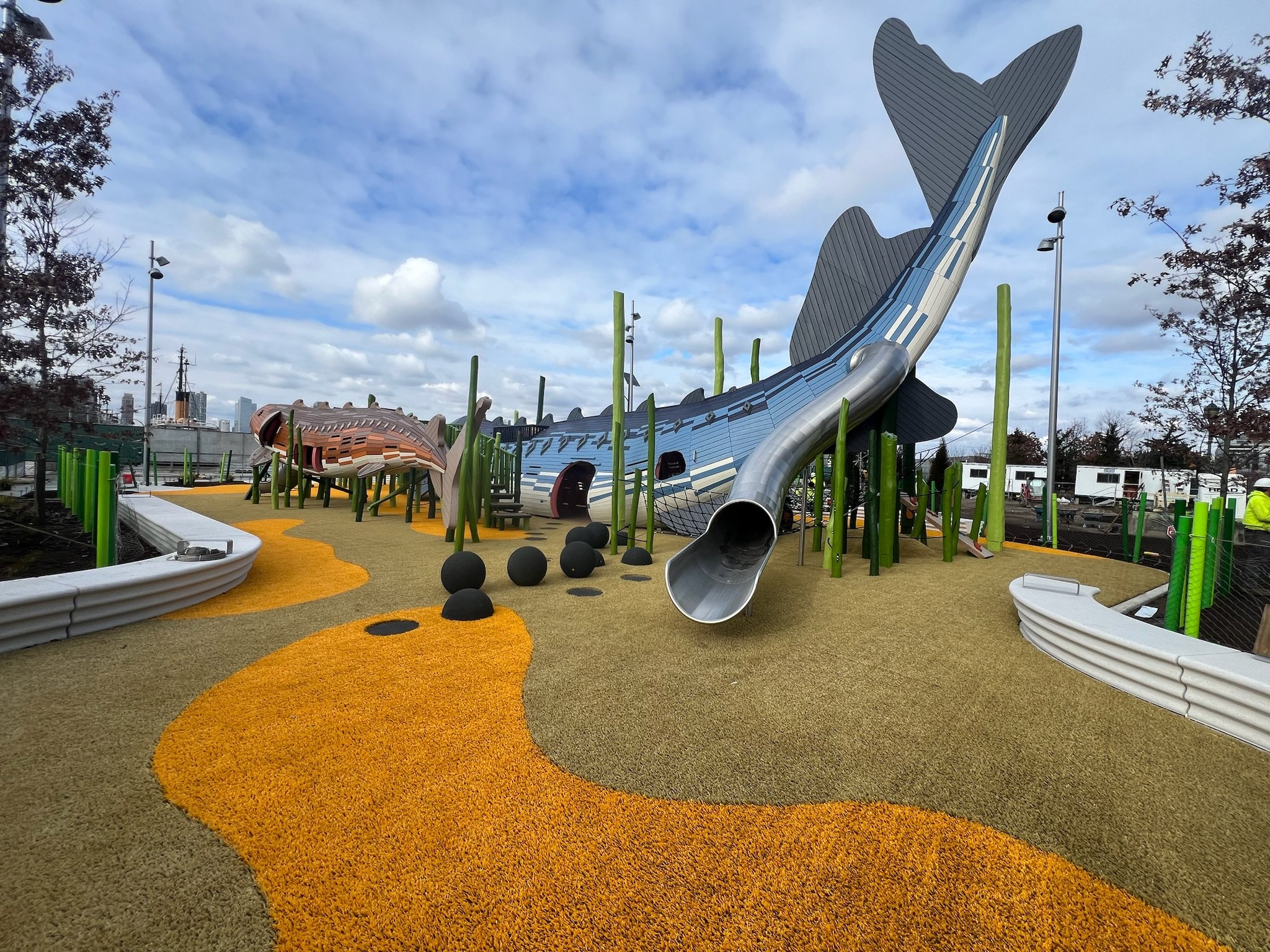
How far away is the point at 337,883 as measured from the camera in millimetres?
1965

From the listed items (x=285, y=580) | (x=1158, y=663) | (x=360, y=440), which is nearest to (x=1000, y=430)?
(x=1158, y=663)

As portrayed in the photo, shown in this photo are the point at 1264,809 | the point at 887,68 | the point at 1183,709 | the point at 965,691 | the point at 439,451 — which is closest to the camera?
the point at 1264,809

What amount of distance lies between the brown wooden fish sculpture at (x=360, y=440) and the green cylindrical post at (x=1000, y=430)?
36.2 ft

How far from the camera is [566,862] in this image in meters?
2.10

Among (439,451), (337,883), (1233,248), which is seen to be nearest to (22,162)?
(439,451)

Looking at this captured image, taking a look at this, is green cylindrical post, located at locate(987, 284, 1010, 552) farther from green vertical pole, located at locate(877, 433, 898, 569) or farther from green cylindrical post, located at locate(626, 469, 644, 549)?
green cylindrical post, located at locate(626, 469, 644, 549)

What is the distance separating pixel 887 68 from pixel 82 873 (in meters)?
13.6

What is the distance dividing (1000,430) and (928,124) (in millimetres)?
5748

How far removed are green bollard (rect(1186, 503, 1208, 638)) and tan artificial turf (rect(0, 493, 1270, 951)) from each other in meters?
1.25

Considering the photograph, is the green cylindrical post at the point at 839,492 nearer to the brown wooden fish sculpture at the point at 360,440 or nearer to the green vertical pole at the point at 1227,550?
the green vertical pole at the point at 1227,550

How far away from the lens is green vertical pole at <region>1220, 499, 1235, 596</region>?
271 inches

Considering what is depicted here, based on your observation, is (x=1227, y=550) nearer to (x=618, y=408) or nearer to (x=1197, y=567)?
(x=1197, y=567)

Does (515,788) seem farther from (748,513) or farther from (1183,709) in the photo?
(748,513)

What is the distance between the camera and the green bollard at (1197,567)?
4.53 meters
